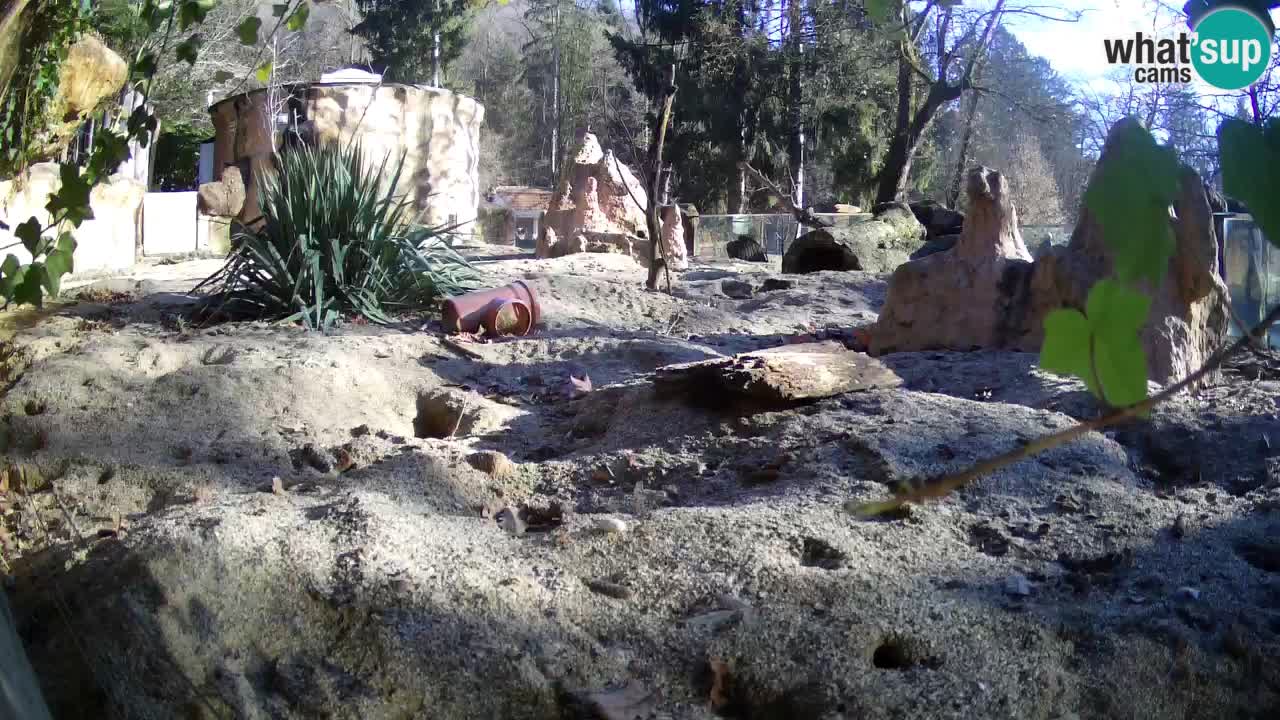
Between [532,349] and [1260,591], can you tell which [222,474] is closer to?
[532,349]

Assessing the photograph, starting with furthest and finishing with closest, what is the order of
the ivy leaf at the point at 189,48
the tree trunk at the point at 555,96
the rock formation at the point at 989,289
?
1. the tree trunk at the point at 555,96
2. the rock formation at the point at 989,289
3. the ivy leaf at the point at 189,48

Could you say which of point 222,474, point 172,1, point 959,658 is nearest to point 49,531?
point 222,474

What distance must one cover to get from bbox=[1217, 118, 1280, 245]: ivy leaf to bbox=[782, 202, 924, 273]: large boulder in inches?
424

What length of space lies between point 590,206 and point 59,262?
11.9 m

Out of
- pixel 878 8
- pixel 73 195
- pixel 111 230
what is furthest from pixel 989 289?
pixel 111 230

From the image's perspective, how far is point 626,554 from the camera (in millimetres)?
2627

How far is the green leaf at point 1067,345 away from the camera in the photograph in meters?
0.50

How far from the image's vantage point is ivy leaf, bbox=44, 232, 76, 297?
1.83 meters

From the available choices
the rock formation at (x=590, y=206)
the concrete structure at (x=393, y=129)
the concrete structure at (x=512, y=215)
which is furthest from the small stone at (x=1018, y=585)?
the concrete structure at (x=393, y=129)

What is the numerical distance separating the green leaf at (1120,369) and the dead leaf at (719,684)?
66.6 inches

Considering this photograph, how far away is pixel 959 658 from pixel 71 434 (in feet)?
10.8

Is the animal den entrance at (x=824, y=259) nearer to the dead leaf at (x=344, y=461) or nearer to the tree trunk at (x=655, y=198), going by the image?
the tree trunk at (x=655, y=198)

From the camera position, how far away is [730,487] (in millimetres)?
3293

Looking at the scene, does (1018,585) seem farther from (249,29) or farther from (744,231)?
(744,231)
